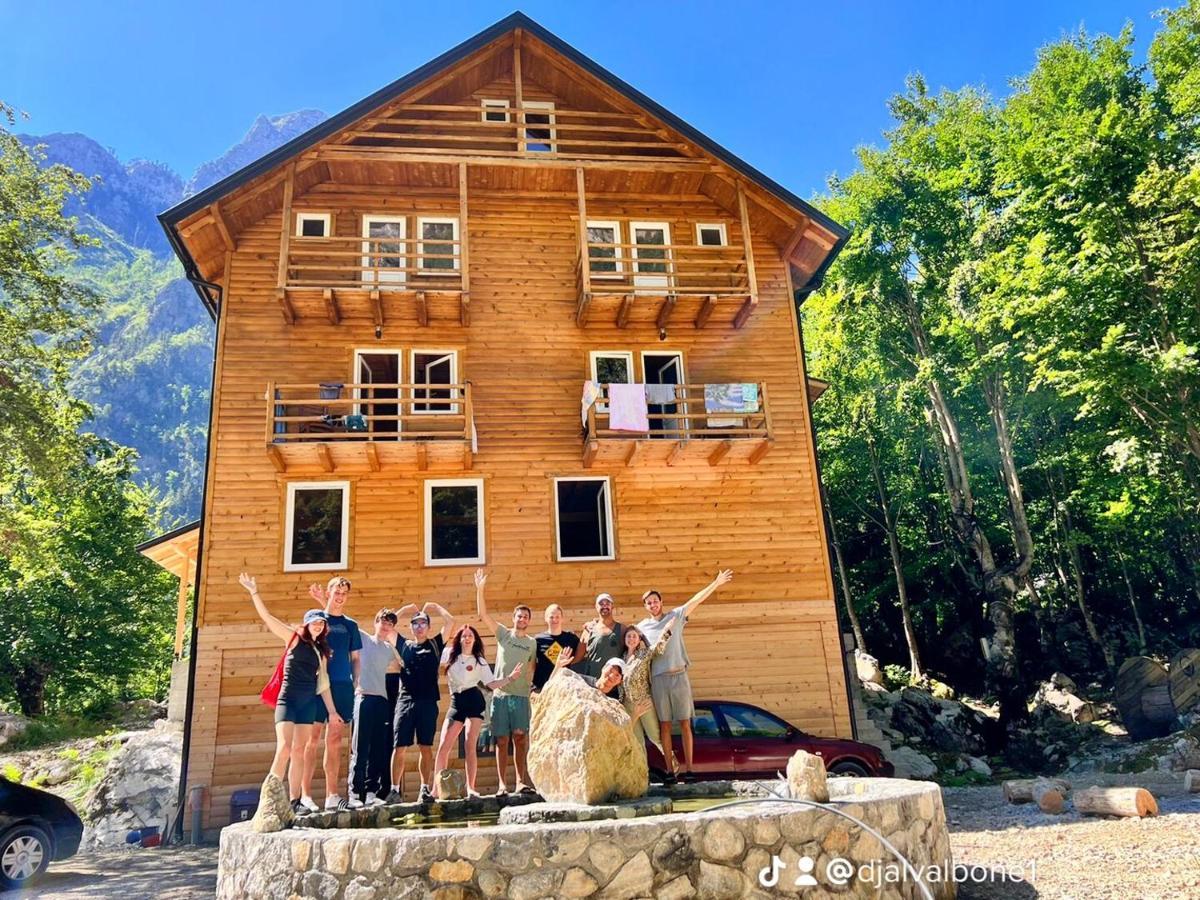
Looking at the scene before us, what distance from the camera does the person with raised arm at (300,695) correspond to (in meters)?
7.04

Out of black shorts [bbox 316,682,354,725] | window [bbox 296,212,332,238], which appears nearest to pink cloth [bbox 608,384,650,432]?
window [bbox 296,212,332,238]

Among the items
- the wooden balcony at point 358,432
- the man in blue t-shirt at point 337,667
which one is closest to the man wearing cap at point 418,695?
the man in blue t-shirt at point 337,667

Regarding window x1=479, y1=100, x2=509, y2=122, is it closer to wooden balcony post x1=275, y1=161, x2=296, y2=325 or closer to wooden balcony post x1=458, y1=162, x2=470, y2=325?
wooden balcony post x1=458, y1=162, x2=470, y2=325

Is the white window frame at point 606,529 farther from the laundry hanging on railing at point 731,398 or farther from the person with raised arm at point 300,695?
the person with raised arm at point 300,695

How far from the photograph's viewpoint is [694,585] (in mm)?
15086

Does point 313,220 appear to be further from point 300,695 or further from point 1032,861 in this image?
point 1032,861

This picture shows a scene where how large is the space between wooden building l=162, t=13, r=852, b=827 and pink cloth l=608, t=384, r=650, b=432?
29 centimetres

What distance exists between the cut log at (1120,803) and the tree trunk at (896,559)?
17836 mm

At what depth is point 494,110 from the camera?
1653 cm

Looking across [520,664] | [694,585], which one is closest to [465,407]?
[694,585]

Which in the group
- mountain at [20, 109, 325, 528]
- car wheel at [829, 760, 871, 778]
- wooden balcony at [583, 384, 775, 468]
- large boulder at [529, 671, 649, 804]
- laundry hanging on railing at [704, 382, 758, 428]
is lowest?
car wheel at [829, 760, 871, 778]

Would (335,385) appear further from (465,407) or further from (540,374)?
(540,374)

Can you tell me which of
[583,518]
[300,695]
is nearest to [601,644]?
[300,695]

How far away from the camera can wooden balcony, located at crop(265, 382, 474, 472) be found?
46.1 ft
